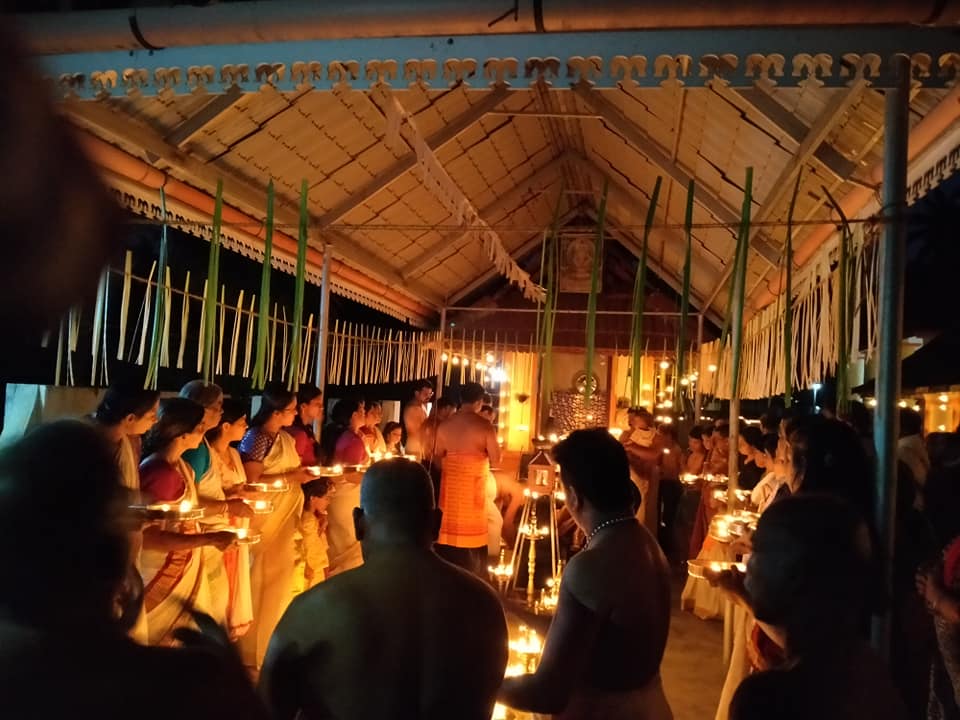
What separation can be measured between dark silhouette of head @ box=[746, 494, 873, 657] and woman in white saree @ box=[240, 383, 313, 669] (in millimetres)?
3653

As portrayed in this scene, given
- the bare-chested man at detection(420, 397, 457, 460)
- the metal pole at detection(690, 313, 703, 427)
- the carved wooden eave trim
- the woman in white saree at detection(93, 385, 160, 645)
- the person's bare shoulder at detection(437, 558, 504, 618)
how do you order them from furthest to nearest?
the metal pole at detection(690, 313, 703, 427) → the bare-chested man at detection(420, 397, 457, 460) → the woman in white saree at detection(93, 385, 160, 645) → the carved wooden eave trim → the person's bare shoulder at detection(437, 558, 504, 618)

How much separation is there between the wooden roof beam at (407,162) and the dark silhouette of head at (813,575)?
17.5ft

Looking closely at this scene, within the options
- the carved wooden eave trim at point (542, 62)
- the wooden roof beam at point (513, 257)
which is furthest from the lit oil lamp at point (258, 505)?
the wooden roof beam at point (513, 257)

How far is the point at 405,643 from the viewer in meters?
1.71

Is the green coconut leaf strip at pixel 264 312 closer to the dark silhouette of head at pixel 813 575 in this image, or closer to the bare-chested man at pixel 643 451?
the dark silhouette of head at pixel 813 575

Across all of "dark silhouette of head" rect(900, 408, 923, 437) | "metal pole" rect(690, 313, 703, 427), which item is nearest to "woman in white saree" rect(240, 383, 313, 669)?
"dark silhouette of head" rect(900, 408, 923, 437)

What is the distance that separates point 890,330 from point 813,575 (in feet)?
4.91

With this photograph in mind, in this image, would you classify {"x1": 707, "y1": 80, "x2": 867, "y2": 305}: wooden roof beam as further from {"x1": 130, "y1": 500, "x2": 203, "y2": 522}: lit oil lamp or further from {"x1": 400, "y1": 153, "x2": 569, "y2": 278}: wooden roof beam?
{"x1": 400, "y1": 153, "x2": 569, "y2": 278}: wooden roof beam

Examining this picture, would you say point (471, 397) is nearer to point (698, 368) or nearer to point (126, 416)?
point (126, 416)

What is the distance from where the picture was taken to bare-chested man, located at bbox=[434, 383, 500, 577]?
5941mm

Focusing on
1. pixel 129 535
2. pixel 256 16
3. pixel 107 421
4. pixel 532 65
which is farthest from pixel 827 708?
pixel 107 421

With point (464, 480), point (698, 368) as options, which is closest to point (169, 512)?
point (464, 480)

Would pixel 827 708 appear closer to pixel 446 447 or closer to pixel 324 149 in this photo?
pixel 446 447

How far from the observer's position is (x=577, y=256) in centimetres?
1034
